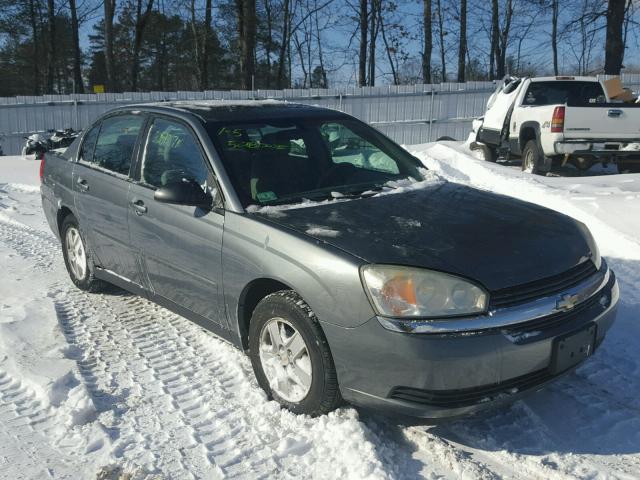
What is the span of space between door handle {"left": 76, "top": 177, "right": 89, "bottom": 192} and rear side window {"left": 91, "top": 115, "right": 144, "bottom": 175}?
17cm

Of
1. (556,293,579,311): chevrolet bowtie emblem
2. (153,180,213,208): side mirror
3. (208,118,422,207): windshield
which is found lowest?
(556,293,579,311): chevrolet bowtie emblem

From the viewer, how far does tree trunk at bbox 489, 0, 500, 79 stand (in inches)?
1417

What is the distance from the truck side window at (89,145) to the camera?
17.1ft

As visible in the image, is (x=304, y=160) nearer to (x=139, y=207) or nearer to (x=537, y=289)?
(x=139, y=207)

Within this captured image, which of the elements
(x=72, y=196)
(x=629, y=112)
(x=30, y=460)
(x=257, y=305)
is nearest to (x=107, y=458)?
(x=30, y=460)

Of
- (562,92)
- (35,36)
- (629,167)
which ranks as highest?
(35,36)

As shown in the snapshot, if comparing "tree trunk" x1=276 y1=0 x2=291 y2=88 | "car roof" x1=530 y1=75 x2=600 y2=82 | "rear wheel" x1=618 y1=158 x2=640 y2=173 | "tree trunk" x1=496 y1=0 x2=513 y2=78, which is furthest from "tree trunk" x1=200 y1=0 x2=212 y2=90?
"rear wheel" x1=618 y1=158 x2=640 y2=173

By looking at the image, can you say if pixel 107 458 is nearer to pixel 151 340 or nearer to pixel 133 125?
pixel 151 340

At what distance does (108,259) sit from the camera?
15.7 feet

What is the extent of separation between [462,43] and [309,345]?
106ft

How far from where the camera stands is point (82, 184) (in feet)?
16.6

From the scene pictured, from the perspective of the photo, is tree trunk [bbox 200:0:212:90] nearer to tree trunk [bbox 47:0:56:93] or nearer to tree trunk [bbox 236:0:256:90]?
tree trunk [bbox 47:0:56:93]

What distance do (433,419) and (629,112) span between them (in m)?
9.36

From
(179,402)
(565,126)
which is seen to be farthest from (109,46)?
(179,402)
